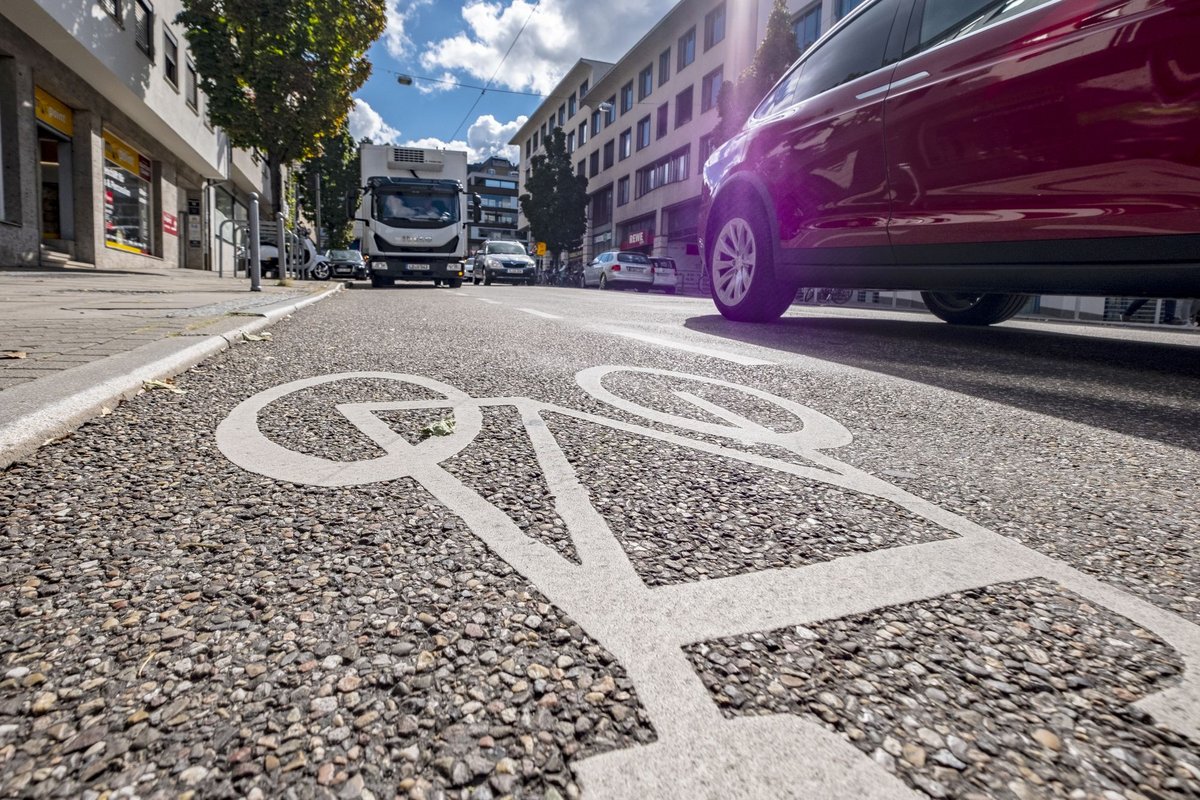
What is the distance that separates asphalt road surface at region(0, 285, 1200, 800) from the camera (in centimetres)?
84

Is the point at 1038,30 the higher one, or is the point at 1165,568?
the point at 1038,30

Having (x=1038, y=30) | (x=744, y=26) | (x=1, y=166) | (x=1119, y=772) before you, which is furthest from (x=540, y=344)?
(x=744, y=26)

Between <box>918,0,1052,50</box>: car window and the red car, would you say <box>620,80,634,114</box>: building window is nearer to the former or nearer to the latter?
the red car

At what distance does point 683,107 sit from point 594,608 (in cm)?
4231

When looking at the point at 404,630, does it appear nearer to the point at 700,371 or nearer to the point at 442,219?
the point at 700,371

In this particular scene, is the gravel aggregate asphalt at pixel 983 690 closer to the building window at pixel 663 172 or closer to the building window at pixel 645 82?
the building window at pixel 663 172

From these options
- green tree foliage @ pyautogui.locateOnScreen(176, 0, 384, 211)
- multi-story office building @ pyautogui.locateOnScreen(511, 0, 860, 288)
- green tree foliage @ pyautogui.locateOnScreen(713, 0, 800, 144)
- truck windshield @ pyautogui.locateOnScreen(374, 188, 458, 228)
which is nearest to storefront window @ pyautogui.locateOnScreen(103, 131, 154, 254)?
green tree foliage @ pyautogui.locateOnScreen(176, 0, 384, 211)

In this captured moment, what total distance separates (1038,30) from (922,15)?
1143 millimetres

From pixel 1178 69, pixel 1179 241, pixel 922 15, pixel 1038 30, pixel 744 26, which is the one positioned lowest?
pixel 1179 241

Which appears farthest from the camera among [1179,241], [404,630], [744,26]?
[744,26]

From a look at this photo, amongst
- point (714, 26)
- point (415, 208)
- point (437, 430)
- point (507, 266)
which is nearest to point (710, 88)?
point (714, 26)

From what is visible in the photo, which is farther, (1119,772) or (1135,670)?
(1135,670)

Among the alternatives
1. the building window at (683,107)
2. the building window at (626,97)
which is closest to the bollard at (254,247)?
the building window at (683,107)

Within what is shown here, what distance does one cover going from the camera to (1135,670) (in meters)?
1.03
